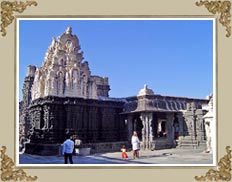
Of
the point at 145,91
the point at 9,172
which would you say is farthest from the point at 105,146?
the point at 9,172

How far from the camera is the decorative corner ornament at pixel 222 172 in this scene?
5.39m

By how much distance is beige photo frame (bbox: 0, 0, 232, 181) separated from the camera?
5.41 meters

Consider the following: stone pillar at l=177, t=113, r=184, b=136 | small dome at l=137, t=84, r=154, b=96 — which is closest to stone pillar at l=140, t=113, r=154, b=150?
stone pillar at l=177, t=113, r=184, b=136

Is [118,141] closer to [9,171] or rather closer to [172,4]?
[9,171]

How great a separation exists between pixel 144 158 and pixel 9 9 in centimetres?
304

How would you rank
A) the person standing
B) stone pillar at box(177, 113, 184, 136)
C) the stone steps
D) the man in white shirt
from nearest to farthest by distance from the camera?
the man in white shirt
the person standing
the stone steps
stone pillar at box(177, 113, 184, 136)

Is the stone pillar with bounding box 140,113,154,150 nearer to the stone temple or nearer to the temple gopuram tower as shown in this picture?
the stone temple

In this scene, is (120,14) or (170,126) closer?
(120,14)

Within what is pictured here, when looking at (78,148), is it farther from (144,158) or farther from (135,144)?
(144,158)

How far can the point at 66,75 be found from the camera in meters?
6.47

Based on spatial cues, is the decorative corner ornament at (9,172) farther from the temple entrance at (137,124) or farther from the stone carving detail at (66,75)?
the temple entrance at (137,124)

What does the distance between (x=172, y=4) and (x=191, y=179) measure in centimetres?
261

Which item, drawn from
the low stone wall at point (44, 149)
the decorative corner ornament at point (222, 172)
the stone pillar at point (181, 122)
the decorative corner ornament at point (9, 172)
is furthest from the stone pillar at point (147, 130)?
the decorative corner ornament at point (9, 172)

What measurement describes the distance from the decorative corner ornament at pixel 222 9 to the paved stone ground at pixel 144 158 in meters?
1.90
